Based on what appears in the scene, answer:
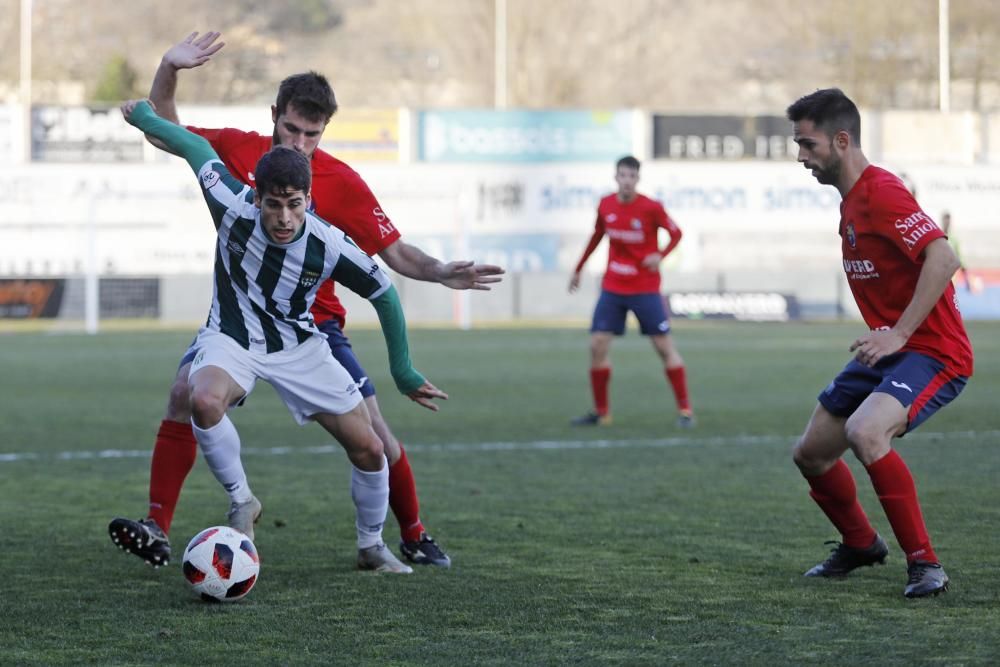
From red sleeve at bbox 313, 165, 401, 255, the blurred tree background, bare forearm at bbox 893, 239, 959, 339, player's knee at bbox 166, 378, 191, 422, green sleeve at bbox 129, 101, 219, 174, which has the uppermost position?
the blurred tree background

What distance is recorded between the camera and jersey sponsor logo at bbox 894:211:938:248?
540 cm

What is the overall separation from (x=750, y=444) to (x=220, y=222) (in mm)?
5802

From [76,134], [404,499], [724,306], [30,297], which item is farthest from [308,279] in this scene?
[76,134]

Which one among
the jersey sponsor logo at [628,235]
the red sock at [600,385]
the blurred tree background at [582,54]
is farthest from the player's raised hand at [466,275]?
the blurred tree background at [582,54]

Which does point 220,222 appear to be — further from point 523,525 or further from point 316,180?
point 523,525

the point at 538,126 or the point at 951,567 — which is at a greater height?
the point at 538,126

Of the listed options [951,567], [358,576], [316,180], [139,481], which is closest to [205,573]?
[358,576]

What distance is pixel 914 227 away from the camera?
213 inches

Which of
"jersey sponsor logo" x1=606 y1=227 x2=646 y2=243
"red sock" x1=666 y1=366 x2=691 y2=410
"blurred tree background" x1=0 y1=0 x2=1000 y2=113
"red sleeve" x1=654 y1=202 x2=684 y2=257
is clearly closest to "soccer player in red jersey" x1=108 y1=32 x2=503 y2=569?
"red sock" x1=666 y1=366 x2=691 y2=410

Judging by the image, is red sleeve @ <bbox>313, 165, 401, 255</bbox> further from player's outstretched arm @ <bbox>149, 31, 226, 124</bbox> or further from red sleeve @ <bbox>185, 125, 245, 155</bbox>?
player's outstretched arm @ <bbox>149, 31, 226, 124</bbox>

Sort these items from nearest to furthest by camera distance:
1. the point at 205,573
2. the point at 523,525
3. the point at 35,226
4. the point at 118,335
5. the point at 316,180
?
the point at 205,573, the point at 316,180, the point at 523,525, the point at 118,335, the point at 35,226

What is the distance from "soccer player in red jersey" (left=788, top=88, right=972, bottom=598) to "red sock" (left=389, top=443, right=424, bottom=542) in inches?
64.0

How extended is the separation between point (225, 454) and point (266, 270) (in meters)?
0.72

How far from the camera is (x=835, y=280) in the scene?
32438 millimetres
